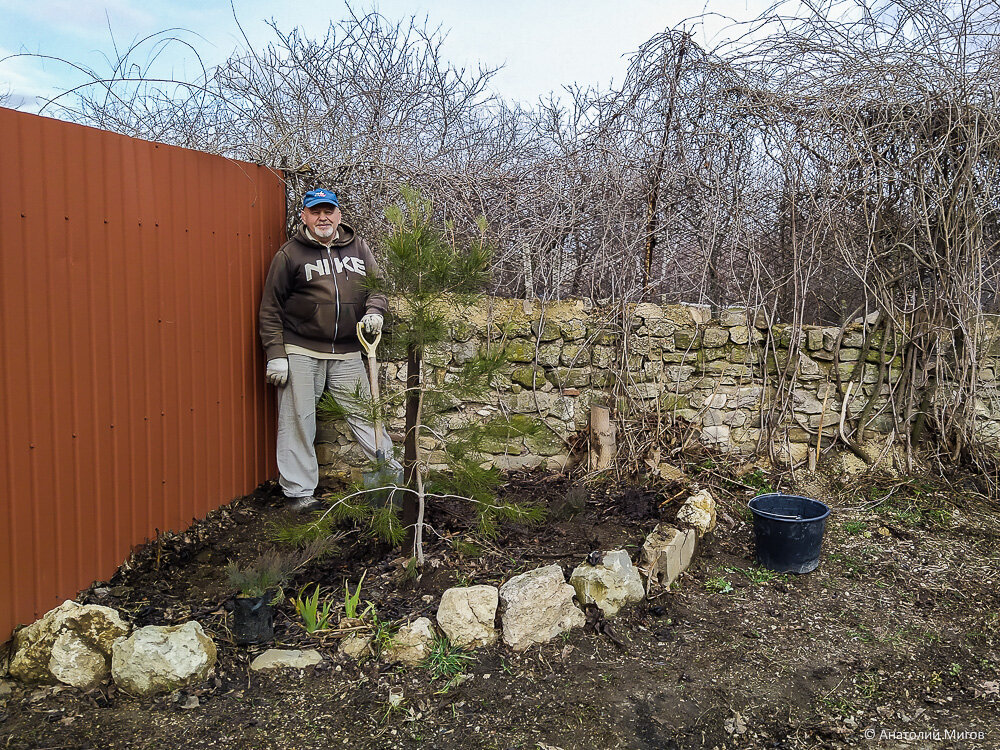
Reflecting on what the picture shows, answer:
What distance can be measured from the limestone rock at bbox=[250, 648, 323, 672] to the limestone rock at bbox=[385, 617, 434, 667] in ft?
0.92

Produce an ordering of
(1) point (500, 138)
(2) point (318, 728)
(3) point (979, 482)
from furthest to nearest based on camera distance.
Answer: (1) point (500, 138) → (3) point (979, 482) → (2) point (318, 728)

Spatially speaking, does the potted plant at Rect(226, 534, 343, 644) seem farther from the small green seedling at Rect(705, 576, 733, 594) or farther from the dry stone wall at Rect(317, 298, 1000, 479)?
the small green seedling at Rect(705, 576, 733, 594)

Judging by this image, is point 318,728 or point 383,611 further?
point 383,611

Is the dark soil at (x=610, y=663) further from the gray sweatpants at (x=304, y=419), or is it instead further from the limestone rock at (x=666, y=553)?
the gray sweatpants at (x=304, y=419)

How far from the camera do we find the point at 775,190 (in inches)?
185

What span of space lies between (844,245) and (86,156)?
14.4 ft

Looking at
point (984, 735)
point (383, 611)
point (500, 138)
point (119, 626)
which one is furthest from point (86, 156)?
point (984, 735)

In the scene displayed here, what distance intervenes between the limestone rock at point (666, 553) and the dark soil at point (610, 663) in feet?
0.28

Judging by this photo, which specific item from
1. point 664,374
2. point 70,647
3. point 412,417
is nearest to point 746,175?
point 664,374

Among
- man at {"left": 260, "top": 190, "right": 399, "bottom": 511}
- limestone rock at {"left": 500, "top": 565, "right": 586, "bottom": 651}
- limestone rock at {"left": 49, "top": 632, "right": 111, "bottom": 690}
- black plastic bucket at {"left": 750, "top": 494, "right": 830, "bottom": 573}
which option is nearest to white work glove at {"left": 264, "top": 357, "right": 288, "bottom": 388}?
man at {"left": 260, "top": 190, "right": 399, "bottom": 511}

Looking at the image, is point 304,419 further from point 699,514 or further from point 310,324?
point 699,514

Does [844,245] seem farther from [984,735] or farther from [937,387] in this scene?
[984,735]

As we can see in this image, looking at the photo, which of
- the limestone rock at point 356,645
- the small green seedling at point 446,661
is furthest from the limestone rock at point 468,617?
the limestone rock at point 356,645

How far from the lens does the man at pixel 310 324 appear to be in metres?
3.94
